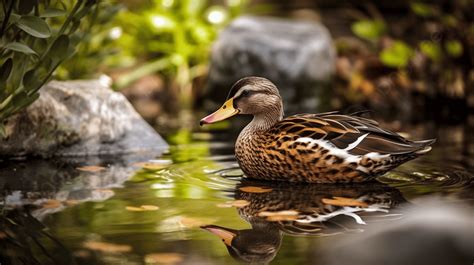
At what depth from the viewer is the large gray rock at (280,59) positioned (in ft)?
38.7

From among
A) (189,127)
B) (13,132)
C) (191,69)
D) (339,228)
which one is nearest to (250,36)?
(191,69)

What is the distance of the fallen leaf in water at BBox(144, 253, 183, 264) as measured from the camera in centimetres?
340

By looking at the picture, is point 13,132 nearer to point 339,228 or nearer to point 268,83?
point 268,83

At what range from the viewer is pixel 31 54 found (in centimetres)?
476

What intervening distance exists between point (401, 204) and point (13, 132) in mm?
3237

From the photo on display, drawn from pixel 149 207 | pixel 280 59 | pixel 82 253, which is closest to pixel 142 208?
pixel 149 207

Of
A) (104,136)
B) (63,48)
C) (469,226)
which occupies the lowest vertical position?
(469,226)

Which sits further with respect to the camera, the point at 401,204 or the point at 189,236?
the point at 401,204

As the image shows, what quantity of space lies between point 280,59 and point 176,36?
190 cm

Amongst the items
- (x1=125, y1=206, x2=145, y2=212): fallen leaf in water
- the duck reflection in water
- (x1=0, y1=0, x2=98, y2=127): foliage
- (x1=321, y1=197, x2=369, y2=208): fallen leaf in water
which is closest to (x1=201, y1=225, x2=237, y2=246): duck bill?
the duck reflection in water

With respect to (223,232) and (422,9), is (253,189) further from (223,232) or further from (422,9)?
(422,9)

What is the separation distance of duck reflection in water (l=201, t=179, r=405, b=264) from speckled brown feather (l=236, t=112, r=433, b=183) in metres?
0.09

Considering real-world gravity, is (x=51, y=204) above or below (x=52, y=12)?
below

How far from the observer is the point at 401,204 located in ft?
15.0
